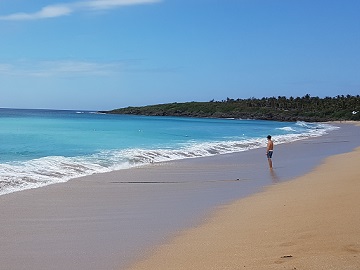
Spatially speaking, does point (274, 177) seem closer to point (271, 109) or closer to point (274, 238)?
point (274, 238)

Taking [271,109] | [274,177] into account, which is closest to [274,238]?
[274,177]

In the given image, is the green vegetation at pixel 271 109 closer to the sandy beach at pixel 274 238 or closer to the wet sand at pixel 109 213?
the wet sand at pixel 109 213

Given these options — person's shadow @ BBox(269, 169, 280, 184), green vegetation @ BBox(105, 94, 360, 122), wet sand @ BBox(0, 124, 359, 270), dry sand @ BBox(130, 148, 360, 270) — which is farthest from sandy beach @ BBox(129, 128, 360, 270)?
green vegetation @ BBox(105, 94, 360, 122)

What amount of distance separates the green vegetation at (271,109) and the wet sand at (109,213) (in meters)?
107

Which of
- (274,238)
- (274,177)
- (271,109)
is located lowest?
(274,177)

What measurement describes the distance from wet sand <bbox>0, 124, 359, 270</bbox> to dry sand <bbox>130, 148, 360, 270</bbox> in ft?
1.37

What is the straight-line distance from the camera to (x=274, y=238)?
6602mm

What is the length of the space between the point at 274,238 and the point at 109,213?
3.54m

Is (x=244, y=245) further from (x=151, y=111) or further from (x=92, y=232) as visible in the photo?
(x=151, y=111)

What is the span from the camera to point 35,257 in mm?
6156

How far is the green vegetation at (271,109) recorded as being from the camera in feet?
413

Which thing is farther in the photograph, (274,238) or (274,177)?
(274,177)

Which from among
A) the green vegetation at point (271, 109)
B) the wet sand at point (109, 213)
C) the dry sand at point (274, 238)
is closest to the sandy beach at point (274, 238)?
the dry sand at point (274, 238)

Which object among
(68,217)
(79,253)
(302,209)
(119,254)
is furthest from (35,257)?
(302,209)
